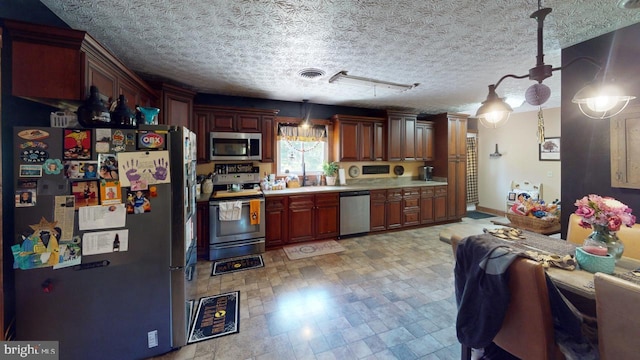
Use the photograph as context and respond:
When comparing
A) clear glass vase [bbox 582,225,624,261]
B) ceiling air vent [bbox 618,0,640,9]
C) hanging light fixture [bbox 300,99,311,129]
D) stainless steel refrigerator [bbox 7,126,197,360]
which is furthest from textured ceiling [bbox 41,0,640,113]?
clear glass vase [bbox 582,225,624,261]

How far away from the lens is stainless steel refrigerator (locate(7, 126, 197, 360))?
1446mm

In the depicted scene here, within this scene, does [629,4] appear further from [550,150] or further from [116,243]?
[550,150]

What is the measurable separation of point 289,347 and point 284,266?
141cm

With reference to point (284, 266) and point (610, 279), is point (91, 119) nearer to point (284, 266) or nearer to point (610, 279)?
point (284, 266)

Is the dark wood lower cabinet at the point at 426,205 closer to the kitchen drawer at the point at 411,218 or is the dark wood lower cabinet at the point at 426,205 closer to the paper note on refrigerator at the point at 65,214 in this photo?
the kitchen drawer at the point at 411,218

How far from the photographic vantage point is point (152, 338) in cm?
173

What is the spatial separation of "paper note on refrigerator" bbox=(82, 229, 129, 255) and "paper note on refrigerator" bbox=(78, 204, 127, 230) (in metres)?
0.05

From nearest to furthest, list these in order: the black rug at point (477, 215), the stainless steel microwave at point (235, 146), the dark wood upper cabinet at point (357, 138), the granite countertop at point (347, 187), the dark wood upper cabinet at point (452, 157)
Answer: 1. the stainless steel microwave at point (235, 146)
2. the granite countertop at point (347, 187)
3. the dark wood upper cabinet at point (357, 138)
4. the dark wood upper cabinet at point (452, 157)
5. the black rug at point (477, 215)

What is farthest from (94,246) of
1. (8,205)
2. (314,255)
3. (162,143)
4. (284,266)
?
(314,255)

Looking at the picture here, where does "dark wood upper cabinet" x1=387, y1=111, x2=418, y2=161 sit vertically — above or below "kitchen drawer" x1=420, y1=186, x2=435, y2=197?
above

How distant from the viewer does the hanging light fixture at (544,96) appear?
1.32 metres

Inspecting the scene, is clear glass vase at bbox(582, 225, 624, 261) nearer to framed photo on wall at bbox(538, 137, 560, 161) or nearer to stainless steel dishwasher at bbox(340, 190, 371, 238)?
stainless steel dishwasher at bbox(340, 190, 371, 238)

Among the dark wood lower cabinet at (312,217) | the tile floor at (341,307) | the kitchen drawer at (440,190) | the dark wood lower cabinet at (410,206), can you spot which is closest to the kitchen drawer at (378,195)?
the dark wood lower cabinet at (410,206)

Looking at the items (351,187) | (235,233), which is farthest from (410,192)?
(235,233)
